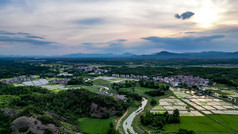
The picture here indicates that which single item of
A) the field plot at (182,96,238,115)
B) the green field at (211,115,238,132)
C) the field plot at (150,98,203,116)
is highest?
the field plot at (182,96,238,115)

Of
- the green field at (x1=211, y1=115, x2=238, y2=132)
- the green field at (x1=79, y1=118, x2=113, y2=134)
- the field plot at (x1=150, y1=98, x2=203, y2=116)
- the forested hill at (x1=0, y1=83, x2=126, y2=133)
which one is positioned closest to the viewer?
the green field at (x1=79, y1=118, x2=113, y2=134)

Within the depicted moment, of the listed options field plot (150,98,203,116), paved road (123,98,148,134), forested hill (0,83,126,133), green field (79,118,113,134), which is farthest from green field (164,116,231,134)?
forested hill (0,83,126,133)

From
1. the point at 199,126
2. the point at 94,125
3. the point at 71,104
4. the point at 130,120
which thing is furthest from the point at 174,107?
the point at 71,104

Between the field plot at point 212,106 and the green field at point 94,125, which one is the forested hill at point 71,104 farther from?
the field plot at point 212,106

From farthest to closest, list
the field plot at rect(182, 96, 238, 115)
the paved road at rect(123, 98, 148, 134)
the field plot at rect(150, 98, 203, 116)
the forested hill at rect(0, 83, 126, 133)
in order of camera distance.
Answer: the field plot at rect(182, 96, 238, 115)
the field plot at rect(150, 98, 203, 116)
the forested hill at rect(0, 83, 126, 133)
the paved road at rect(123, 98, 148, 134)

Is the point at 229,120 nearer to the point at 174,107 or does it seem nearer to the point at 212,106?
the point at 212,106

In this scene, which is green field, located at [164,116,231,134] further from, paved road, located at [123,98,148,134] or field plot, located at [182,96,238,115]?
paved road, located at [123,98,148,134]

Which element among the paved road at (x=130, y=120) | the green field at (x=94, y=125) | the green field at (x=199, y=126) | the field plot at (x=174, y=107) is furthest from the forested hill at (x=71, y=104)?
the green field at (x=199, y=126)

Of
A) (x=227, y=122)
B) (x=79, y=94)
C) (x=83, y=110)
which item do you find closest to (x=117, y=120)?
(x=83, y=110)
